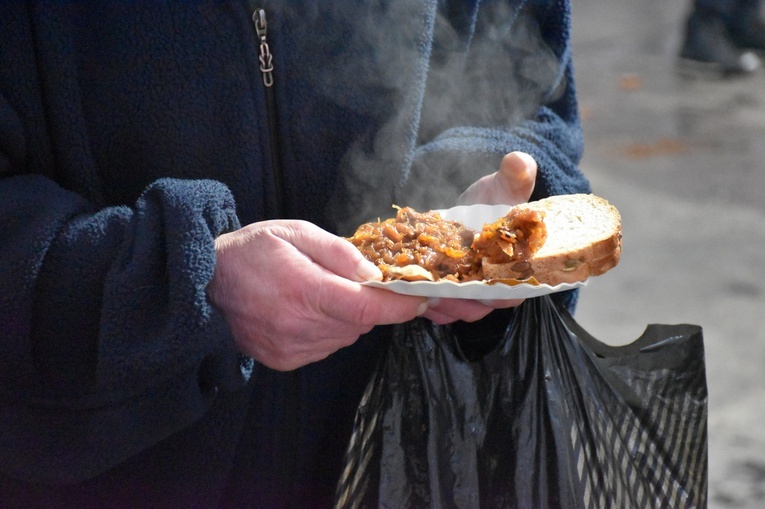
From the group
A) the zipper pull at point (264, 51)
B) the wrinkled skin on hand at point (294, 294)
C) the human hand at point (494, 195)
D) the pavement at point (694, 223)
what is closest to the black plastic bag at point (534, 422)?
the human hand at point (494, 195)

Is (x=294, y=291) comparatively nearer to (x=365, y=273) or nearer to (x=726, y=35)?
(x=365, y=273)

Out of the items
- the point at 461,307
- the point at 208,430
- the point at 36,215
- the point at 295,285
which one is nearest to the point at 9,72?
the point at 36,215

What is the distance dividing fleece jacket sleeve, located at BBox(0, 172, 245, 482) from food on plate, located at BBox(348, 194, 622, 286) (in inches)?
13.5

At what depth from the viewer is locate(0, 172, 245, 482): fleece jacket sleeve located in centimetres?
134

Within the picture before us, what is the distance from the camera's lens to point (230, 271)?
143 centimetres

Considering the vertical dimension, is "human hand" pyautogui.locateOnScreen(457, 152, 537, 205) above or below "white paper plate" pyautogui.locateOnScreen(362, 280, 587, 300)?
above

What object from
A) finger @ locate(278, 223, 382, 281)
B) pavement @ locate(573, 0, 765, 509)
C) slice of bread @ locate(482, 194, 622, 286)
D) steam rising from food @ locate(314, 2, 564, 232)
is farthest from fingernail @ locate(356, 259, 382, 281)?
pavement @ locate(573, 0, 765, 509)

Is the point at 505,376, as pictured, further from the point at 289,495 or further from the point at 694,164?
the point at 694,164

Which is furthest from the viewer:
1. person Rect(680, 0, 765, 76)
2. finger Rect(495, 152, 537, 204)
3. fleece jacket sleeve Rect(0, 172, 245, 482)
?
person Rect(680, 0, 765, 76)

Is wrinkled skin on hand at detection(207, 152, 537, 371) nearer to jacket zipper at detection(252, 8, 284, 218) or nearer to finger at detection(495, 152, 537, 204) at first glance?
jacket zipper at detection(252, 8, 284, 218)

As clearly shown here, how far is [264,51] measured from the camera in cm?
157

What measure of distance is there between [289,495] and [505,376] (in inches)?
23.5

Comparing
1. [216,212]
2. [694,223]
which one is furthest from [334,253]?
[694,223]

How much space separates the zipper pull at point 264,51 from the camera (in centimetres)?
154
